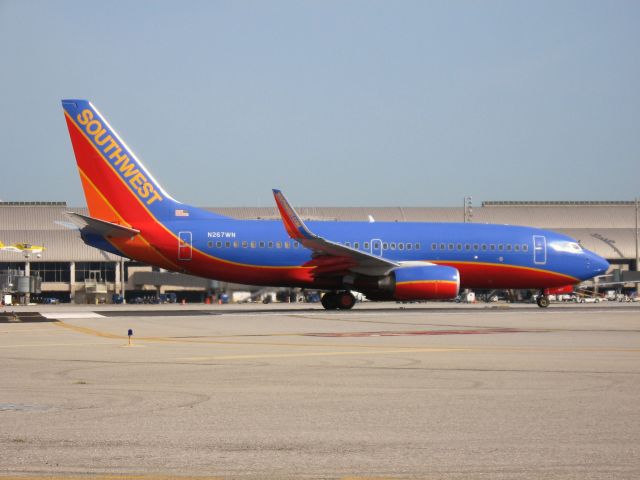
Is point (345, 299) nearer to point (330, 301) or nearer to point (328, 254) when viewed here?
point (330, 301)

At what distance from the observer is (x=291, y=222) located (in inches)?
1535

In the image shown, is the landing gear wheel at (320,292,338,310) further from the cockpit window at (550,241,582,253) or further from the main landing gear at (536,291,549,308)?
the cockpit window at (550,241,582,253)

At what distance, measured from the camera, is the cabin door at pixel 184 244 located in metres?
40.9

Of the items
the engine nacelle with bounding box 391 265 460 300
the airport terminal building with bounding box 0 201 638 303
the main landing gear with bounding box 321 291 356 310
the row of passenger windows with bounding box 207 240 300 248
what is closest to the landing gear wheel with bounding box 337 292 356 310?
the main landing gear with bounding box 321 291 356 310

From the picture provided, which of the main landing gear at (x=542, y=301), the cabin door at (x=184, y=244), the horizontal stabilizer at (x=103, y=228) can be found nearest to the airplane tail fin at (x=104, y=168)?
the horizontal stabilizer at (x=103, y=228)

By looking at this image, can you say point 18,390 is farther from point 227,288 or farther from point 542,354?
point 227,288

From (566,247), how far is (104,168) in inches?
874

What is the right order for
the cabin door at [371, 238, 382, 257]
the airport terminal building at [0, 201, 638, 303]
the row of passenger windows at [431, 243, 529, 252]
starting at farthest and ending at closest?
the airport terminal building at [0, 201, 638, 303] < the row of passenger windows at [431, 243, 529, 252] < the cabin door at [371, 238, 382, 257]

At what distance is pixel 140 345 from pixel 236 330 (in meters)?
6.39

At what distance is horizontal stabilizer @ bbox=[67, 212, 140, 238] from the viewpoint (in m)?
38.8

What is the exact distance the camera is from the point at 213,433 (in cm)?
925

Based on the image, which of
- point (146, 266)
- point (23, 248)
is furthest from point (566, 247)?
point (23, 248)

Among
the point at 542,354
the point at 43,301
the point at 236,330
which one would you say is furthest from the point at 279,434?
the point at 43,301

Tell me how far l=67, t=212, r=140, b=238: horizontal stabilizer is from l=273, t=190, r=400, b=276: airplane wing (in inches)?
255
